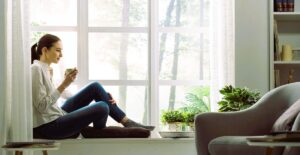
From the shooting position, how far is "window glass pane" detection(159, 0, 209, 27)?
5355 mm

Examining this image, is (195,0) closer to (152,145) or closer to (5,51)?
(152,145)

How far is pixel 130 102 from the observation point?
5.30 metres

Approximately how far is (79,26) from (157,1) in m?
0.73

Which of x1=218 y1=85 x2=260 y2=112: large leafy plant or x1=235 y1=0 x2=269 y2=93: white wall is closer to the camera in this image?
x1=218 y1=85 x2=260 y2=112: large leafy plant

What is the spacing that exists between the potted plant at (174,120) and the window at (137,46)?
0.38 metres

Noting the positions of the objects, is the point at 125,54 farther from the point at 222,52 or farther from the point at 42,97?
the point at 42,97

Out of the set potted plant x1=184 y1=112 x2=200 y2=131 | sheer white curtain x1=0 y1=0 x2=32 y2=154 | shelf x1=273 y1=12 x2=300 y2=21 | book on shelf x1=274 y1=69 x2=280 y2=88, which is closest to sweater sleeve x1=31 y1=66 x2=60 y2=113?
sheer white curtain x1=0 y1=0 x2=32 y2=154

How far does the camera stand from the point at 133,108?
A: 5305mm

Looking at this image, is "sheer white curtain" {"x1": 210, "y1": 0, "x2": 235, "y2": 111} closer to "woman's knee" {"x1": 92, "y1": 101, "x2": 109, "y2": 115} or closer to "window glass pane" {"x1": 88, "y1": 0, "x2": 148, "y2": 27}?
"window glass pane" {"x1": 88, "y1": 0, "x2": 148, "y2": 27}

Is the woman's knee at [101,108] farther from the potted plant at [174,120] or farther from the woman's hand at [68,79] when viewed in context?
the potted plant at [174,120]

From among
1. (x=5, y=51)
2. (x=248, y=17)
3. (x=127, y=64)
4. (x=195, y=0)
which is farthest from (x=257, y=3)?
(x=5, y=51)

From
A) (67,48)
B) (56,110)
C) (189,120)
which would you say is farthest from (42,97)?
(189,120)

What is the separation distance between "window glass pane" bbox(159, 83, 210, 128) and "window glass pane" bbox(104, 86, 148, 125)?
0.16 m

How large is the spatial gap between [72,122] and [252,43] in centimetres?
172
